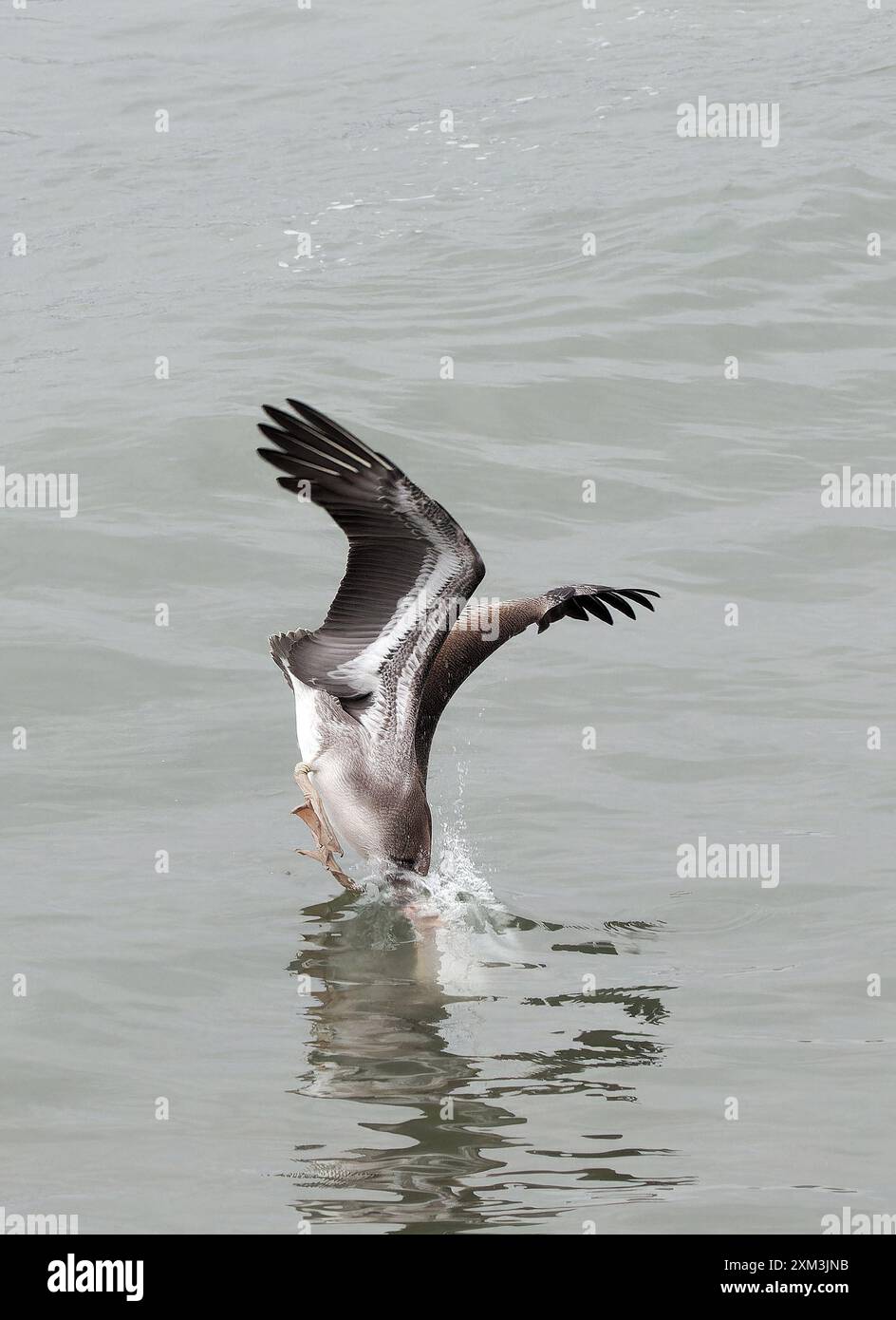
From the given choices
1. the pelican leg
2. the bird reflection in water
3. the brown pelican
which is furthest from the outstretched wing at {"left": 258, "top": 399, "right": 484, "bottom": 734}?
the bird reflection in water

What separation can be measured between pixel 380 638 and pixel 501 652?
3202 millimetres

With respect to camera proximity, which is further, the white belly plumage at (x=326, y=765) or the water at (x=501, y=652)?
the white belly plumage at (x=326, y=765)

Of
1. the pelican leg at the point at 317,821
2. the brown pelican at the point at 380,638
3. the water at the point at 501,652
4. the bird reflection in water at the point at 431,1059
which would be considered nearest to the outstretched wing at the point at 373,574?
the brown pelican at the point at 380,638

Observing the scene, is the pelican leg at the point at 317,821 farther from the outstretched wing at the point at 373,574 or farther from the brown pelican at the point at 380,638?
the outstretched wing at the point at 373,574

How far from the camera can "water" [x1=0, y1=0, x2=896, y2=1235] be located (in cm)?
581

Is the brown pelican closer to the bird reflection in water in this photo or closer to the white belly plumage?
the white belly plumage

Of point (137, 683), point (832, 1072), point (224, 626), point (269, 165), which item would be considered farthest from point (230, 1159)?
point (269, 165)

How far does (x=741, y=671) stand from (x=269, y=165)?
389 inches

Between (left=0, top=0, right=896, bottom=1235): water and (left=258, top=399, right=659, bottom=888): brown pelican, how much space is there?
1.49 ft

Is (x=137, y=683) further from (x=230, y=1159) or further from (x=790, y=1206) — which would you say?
(x=790, y=1206)

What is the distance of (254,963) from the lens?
707 centimetres

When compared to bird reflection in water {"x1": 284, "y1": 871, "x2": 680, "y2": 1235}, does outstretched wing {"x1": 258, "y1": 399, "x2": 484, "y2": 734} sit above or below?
above

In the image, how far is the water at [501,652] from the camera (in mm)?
5812

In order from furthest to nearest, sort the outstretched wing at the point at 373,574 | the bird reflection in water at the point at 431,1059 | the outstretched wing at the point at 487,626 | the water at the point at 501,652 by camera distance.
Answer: the outstretched wing at the point at 487,626, the outstretched wing at the point at 373,574, the water at the point at 501,652, the bird reflection in water at the point at 431,1059
